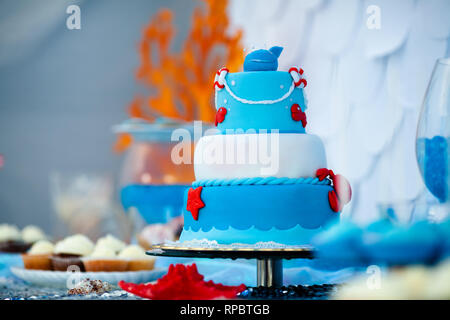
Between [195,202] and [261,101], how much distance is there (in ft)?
1.29

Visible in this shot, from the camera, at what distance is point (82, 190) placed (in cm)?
480

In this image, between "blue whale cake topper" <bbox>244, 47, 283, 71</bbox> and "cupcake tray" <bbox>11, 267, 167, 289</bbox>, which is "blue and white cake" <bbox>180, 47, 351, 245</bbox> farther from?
"cupcake tray" <bbox>11, 267, 167, 289</bbox>

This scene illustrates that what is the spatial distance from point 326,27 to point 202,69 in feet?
6.39

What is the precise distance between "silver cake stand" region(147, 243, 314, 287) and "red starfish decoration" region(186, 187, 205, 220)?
12 centimetres

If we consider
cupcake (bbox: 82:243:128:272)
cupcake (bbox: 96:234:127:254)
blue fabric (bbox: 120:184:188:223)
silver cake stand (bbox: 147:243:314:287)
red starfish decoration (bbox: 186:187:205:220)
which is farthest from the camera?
blue fabric (bbox: 120:184:188:223)

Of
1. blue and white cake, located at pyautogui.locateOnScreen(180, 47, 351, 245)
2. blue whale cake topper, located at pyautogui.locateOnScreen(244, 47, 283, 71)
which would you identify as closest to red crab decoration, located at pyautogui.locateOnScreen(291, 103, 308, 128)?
blue and white cake, located at pyautogui.locateOnScreen(180, 47, 351, 245)

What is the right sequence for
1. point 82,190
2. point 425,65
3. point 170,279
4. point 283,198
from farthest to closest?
point 82,190
point 425,65
point 283,198
point 170,279

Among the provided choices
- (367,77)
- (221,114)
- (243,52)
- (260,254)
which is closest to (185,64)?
(243,52)

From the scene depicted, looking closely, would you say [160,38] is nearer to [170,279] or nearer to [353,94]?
[353,94]

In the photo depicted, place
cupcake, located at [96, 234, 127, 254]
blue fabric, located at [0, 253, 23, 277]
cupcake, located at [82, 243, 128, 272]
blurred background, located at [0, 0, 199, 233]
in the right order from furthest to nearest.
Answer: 1. blurred background, located at [0, 0, 199, 233]
2. blue fabric, located at [0, 253, 23, 277]
3. cupcake, located at [96, 234, 127, 254]
4. cupcake, located at [82, 243, 128, 272]

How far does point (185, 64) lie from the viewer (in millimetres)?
5102

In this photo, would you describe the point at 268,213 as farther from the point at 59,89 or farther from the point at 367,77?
the point at 59,89

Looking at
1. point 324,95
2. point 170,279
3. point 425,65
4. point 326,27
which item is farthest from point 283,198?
point 326,27

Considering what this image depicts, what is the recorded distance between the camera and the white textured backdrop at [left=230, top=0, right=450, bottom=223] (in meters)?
2.32
